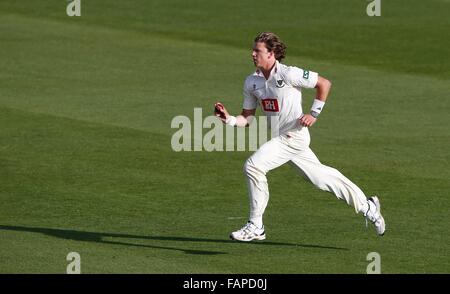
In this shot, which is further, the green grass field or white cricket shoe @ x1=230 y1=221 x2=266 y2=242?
white cricket shoe @ x1=230 y1=221 x2=266 y2=242

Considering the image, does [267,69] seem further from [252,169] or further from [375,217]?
[375,217]

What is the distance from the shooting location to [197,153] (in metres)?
19.0

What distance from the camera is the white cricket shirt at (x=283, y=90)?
44.6ft

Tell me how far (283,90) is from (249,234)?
67.5 inches

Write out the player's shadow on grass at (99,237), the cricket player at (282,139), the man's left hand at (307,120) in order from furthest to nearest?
the player's shadow on grass at (99,237) → the cricket player at (282,139) → the man's left hand at (307,120)

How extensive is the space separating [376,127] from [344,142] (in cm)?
136

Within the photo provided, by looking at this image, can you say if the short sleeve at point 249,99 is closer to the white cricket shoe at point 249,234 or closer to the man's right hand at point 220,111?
the man's right hand at point 220,111

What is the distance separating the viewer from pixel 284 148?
1377 centimetres

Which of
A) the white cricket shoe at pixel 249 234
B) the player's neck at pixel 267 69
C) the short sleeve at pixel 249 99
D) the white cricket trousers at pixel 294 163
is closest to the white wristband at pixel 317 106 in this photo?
the white cricket trousers at pixel 294 163

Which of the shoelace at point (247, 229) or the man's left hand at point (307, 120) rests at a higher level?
the man's left hand at point (307, 120)

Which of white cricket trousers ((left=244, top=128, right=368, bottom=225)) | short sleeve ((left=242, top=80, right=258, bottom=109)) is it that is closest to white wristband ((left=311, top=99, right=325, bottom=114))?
white cricket trousers ((left=244, top=128, right=368, bottom=225))

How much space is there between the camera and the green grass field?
535 inches

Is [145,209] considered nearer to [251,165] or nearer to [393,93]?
[251,165]

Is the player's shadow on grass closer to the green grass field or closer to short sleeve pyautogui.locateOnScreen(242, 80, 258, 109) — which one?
the green grass field
